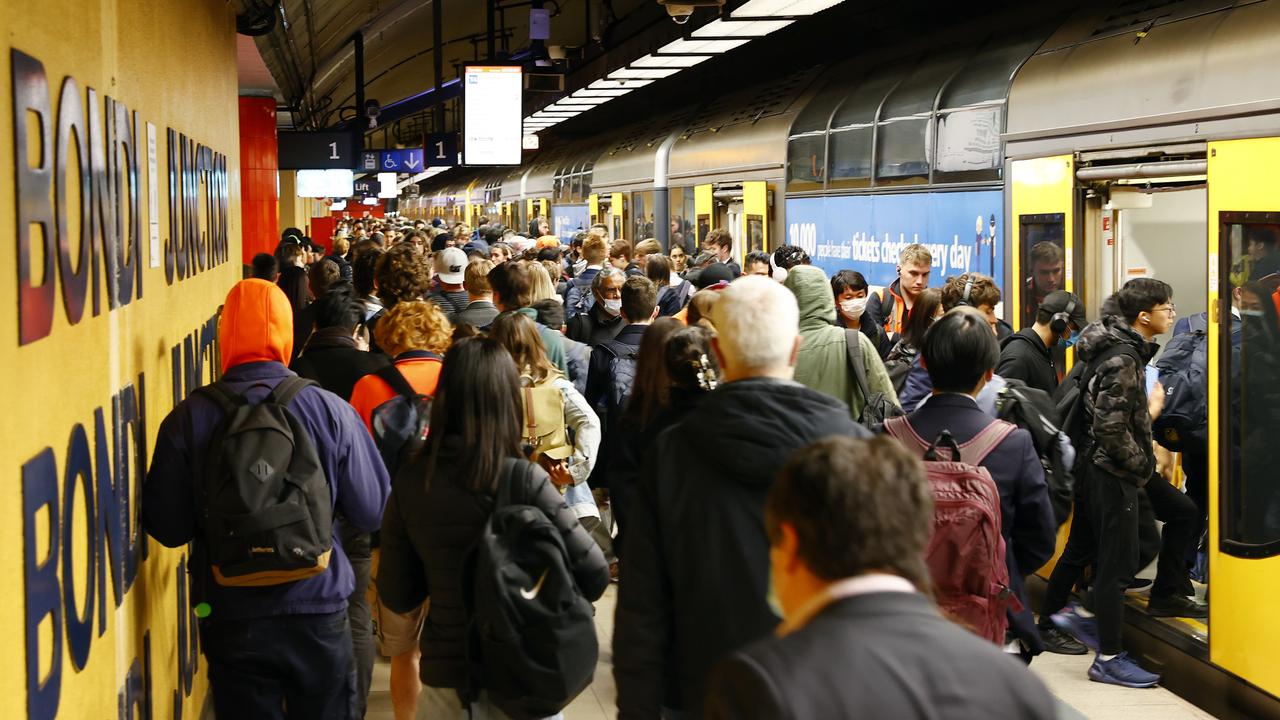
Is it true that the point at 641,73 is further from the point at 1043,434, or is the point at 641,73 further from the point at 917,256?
the point at 1043,434

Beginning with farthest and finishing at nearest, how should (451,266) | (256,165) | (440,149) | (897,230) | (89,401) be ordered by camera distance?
1. (440,149)
2. (256,165)
3. (897,230)
4. (451,266)
5. (89,401)

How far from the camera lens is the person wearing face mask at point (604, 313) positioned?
7.48 m

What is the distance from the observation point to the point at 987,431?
3979 mm

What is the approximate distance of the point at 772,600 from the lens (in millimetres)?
2797

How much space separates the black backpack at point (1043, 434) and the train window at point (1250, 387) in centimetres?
127

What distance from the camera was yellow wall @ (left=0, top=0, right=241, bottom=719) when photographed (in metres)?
2.59

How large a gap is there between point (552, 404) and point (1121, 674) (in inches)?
112

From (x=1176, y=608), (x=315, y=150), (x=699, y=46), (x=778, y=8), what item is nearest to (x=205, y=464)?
(x=1176, y=608)

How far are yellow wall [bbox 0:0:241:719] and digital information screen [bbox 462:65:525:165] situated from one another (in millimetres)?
13323

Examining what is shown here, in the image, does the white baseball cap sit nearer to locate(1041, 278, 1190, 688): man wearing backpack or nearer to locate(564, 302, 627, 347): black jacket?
locate(564, 302, 627, 347): black jacket

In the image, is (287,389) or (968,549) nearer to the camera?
(968,549)

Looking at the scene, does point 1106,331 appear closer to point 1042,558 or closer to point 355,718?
point 1042,558

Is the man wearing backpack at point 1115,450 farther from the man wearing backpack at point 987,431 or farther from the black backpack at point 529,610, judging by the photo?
the black backpack at point 529,610

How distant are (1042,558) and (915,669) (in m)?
2.50
